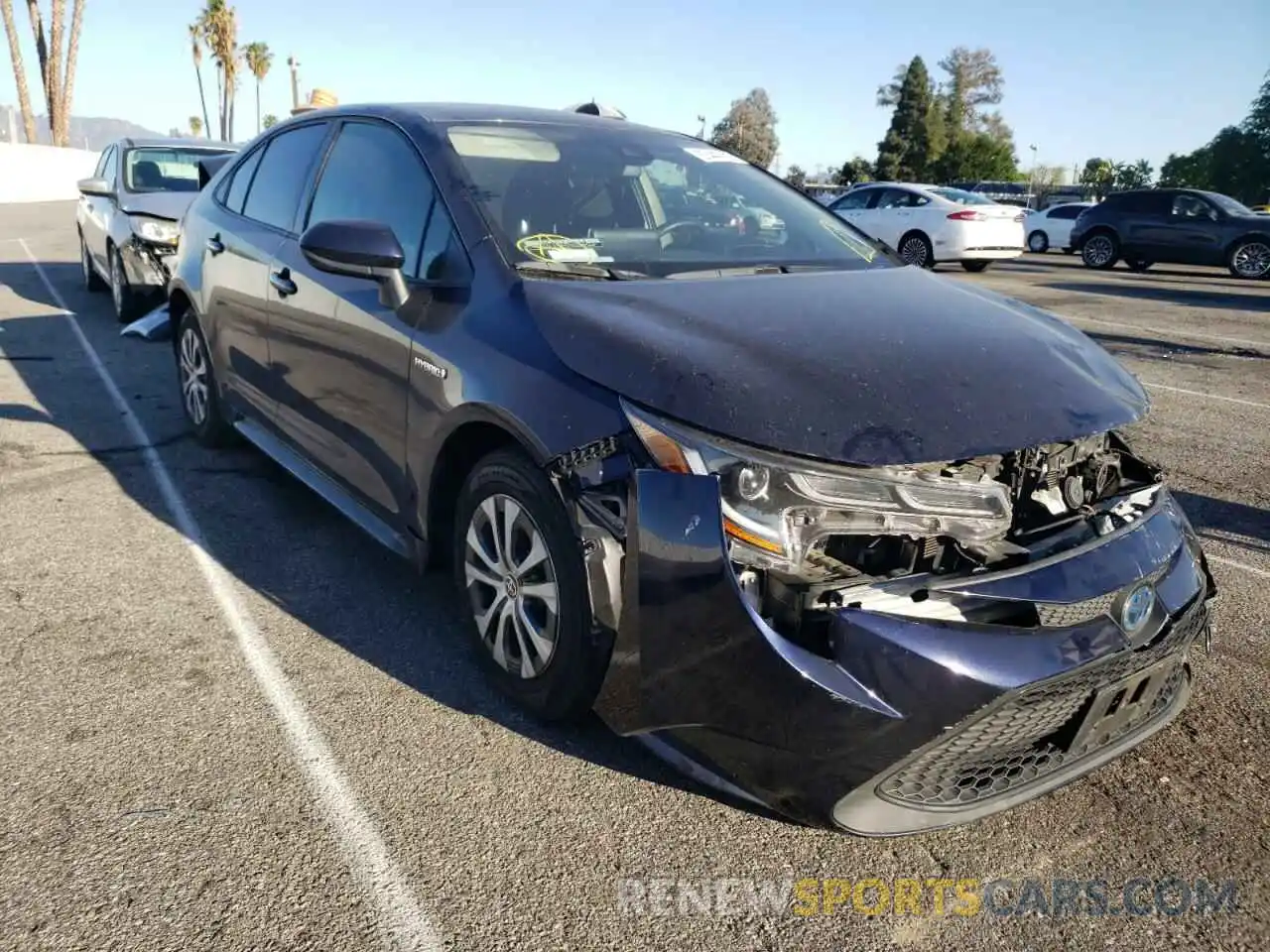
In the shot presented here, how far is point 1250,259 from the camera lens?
18.5 meters

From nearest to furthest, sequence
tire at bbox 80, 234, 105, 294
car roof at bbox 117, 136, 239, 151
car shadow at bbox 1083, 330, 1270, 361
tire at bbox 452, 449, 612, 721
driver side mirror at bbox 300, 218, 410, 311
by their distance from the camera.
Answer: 1. tire at bbox 452, 449, 612, 721
2. driver side mirror at bbox 300, 218, 410, 311
3. car shadow at bbox 1083, 330, 1270, 361
4. car roof at bbox 117, 136, 239, 151
5. tire at bbox 80, 234, 105, 294

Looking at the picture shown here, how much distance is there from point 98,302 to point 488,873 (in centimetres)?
1038

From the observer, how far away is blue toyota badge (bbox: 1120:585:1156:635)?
2291mm

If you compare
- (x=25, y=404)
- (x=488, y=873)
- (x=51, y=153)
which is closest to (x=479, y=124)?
(x=488, y=873)

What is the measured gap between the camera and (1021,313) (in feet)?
10.2

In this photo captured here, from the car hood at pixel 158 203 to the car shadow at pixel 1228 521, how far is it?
8.10 m

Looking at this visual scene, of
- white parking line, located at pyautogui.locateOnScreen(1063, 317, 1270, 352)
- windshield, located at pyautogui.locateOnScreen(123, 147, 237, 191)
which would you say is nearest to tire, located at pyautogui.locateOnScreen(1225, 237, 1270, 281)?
white parking line, located at pyautogui.locateOnScreen(1063, 317, 1270, 352)

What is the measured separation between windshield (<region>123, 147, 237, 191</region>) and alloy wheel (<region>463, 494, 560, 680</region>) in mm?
8322

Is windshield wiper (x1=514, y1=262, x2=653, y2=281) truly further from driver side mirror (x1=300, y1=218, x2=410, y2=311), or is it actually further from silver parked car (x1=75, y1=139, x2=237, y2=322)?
silver parked car (x1=75, y1=139, x2=237, y2=322)

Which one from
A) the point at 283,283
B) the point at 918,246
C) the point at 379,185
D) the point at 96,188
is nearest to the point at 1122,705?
the point at 379,185

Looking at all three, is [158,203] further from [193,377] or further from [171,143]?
[193,377]

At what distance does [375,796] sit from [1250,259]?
20423mm

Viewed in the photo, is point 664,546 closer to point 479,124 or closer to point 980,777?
point 980,777
